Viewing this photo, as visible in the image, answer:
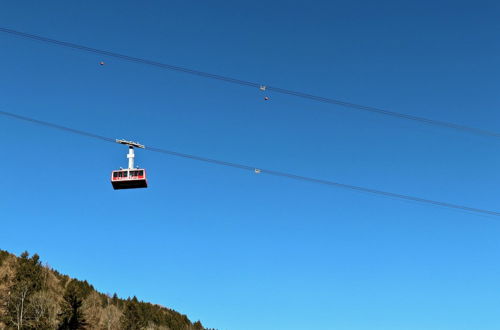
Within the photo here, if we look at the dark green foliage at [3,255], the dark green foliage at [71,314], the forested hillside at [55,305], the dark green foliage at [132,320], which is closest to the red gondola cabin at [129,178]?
the forested hillside at [55,305]

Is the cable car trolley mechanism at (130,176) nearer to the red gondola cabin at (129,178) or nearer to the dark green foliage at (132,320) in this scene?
the red gondola cabin at (129,178)

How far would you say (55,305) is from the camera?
132 metres

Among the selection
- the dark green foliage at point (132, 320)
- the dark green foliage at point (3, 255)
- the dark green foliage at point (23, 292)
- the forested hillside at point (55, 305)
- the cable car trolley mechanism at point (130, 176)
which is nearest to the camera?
the cable car trolley mechanism at point (130, 176)

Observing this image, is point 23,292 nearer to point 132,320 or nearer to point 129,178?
point 132,320

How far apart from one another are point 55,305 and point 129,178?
103 m

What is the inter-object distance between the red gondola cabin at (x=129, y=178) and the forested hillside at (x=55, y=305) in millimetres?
72474

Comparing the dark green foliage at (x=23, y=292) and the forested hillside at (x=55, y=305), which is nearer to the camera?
the dark green foliage at (x=23, y=292)

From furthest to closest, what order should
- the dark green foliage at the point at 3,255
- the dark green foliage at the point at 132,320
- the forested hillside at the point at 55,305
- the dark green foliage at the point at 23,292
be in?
the dark green foliage at the point at 3,255
the dark green foliage at the point at 132,320
the forested hillside at the point at 55,305
the dark green foliage at the point at 23,292

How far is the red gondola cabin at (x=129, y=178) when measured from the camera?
4056cm

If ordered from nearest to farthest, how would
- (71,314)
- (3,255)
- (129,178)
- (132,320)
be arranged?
(129,178), (71,314), (132,320), (3,255)

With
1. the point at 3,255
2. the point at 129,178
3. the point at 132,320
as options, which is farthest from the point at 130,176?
the point at 3,255

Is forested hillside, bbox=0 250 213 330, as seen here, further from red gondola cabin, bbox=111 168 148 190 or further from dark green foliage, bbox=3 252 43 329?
red gondola cabin, bbox=111 168 148 190

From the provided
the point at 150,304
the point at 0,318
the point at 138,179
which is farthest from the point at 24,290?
the point at 138,179

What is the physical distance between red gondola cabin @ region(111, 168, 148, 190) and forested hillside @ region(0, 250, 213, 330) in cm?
7247
